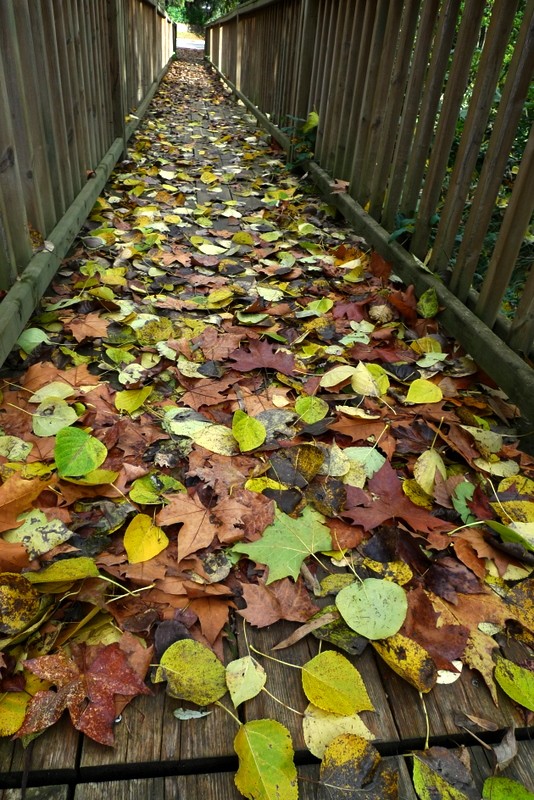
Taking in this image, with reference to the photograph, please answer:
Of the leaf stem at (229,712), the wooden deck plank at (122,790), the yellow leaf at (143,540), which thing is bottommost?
the wooden deck plank at (122,790)

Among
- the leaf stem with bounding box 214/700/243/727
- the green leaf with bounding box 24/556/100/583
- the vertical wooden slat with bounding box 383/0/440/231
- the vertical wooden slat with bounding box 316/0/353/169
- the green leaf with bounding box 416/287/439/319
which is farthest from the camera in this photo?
the vertical wooden slat with bounding box 316/0/353/169

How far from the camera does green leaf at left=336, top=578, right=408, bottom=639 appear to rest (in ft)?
3.67

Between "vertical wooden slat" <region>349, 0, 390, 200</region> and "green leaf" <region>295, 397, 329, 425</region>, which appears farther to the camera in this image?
"vertical wooden slat" <region>349, 0, 390, 200</region>

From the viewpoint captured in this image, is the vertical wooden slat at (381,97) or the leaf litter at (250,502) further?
the vertical wooden slat at (381,97)

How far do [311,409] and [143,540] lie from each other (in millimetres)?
681

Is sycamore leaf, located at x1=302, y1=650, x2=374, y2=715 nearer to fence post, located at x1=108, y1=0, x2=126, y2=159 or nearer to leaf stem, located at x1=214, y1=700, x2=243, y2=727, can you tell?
leaf stem, located at x1=214, y1=700, x2=243, y2=727

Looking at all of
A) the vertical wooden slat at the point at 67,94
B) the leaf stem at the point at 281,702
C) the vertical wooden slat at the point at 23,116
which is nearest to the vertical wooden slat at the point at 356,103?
the vertical wooden slat at the point at 67,94

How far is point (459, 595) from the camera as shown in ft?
4.03

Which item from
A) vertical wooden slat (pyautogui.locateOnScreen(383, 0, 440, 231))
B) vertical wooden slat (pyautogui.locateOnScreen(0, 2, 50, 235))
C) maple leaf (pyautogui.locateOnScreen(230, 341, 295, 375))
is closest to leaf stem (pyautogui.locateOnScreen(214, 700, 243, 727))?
maple leaf (pyautogui.locateOnScreen(230, 341, 295, 375))

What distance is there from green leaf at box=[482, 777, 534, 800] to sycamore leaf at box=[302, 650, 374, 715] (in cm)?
21

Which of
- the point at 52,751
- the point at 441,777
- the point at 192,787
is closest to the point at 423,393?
the point at 441,777

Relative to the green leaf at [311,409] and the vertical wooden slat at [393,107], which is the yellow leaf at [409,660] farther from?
the vertical wooden slat at [393,107]

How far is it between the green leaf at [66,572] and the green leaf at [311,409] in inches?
30.5

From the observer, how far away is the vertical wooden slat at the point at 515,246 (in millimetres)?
1702
